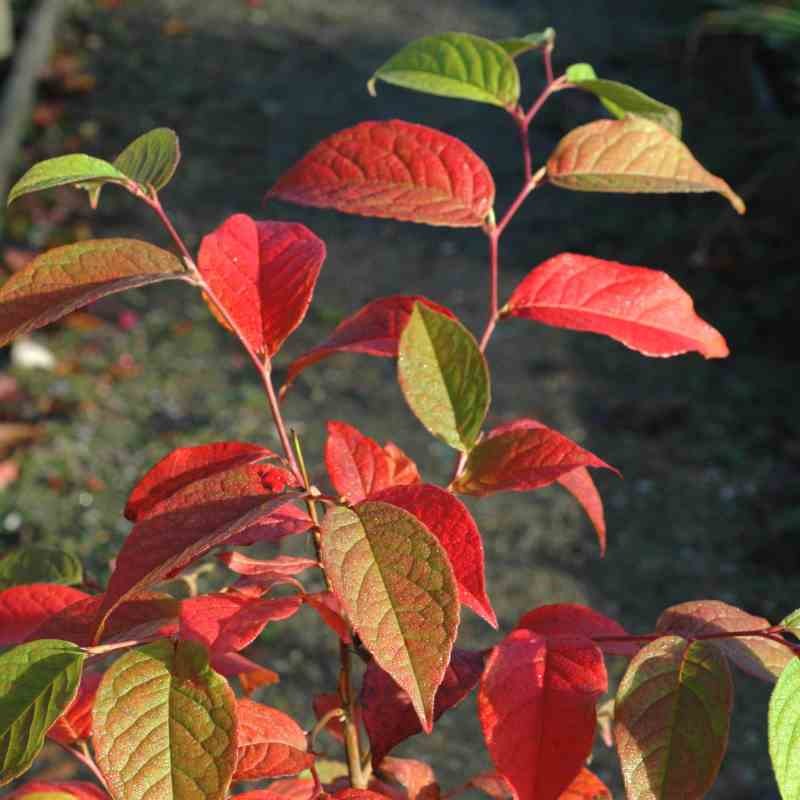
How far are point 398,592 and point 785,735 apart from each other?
8.5 inches

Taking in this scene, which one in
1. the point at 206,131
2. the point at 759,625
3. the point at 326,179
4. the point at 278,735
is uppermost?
the point at 326,179

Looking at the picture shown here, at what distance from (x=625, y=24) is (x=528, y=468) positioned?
176 inches

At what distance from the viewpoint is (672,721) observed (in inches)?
27.3

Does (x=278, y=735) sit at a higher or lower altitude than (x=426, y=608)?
lower

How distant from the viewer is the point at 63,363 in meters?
3.07

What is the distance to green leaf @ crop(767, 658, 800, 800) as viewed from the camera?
2.17 ft

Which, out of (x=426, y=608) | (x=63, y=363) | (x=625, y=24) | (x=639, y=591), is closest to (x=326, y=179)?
(x=426, y=608)

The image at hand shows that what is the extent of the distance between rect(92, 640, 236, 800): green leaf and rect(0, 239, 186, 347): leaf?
205mm

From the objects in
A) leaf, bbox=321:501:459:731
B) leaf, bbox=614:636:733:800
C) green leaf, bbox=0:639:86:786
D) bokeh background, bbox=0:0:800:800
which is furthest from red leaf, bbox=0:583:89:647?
bokeh background, bbox=0:0:800:800

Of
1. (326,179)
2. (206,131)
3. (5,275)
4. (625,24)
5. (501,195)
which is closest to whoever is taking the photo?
(326,179)

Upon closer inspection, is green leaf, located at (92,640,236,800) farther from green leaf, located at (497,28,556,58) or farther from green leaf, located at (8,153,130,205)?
green leaf, located at (497,28,556,58)

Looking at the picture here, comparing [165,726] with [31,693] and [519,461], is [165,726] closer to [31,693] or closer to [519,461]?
[31,693]

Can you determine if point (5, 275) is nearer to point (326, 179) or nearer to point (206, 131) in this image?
point (206, 131)

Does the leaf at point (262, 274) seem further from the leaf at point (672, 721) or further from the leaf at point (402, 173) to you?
the leaf at point (672, 721)
